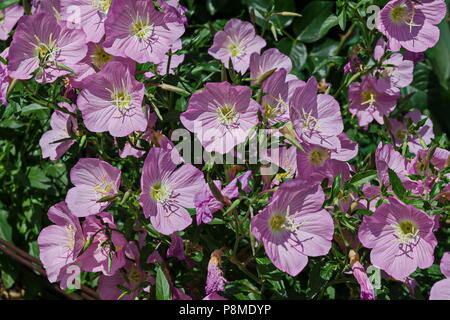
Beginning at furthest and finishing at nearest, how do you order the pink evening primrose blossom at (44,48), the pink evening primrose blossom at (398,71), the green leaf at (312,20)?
the green leaf at (312,20)
the pink evening primrose blossom at (398,71)
the pink evening primrose blossom at (44,48)

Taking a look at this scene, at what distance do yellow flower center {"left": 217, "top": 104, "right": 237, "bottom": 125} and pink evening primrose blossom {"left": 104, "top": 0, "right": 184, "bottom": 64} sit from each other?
20cm

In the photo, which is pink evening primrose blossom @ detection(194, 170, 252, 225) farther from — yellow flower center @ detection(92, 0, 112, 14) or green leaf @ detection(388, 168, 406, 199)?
yellow flower center @ detection(92, 0, 112, 14)

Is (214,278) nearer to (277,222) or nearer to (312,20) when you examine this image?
(277,222)

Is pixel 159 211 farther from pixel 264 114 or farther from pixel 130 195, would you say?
pixel 264 114

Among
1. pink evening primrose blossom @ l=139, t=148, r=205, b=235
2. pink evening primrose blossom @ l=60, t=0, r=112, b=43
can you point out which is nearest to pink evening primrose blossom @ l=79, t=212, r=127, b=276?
pink evening primrose blossom @ l=139, t=148, r=205, b=235

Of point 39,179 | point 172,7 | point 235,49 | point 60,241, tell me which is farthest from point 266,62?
point 39,179

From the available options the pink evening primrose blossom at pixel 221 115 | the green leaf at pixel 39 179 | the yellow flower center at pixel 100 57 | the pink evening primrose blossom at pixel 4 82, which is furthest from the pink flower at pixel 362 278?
the green leaf at pixel 39 179

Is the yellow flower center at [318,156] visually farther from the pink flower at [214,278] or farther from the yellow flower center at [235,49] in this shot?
the yellow flower center at [235,49]

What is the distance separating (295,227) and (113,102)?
0.55 meters

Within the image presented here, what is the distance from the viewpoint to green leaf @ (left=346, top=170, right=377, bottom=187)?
1.45 m

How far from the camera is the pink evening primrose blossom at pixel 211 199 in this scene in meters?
1.36

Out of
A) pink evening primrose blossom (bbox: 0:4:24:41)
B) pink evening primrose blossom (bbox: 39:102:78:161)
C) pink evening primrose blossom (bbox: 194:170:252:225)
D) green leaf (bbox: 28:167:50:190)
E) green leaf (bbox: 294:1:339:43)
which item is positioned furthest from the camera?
green leaf (bbox: 294:1:339:43)

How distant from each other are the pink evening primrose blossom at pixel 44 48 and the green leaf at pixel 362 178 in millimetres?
724

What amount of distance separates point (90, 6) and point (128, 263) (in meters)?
0.71
